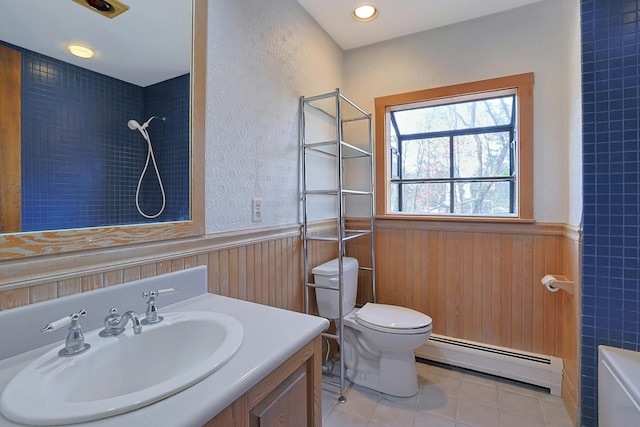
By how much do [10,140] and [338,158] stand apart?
51.7 inches

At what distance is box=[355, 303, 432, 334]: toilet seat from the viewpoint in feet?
5.41

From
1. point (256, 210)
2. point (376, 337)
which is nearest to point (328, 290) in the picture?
point (376, 337)

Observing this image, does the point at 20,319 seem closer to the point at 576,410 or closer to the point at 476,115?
the point at 576,410

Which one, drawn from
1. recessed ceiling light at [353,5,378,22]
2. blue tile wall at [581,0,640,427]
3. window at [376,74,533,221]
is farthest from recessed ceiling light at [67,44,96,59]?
blue tile wall at [581,0,640,427]

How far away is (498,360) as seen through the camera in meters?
1.88

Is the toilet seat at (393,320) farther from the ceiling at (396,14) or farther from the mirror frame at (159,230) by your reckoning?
the ceiling at (396,14)

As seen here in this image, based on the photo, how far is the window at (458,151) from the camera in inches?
75.3

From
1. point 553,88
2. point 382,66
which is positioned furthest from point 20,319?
point 553,88

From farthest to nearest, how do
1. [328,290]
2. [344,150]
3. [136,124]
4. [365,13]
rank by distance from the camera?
1. [344,150]
2. [365,13]
3. [328,290]
4. [136,124]

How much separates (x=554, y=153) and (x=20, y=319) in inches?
98.5

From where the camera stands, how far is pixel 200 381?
60cm

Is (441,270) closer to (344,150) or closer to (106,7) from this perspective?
(344,150)

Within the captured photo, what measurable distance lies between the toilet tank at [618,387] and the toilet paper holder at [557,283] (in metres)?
0.35

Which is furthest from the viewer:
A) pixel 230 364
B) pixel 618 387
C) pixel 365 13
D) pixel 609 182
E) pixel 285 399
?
pixel 365 13
